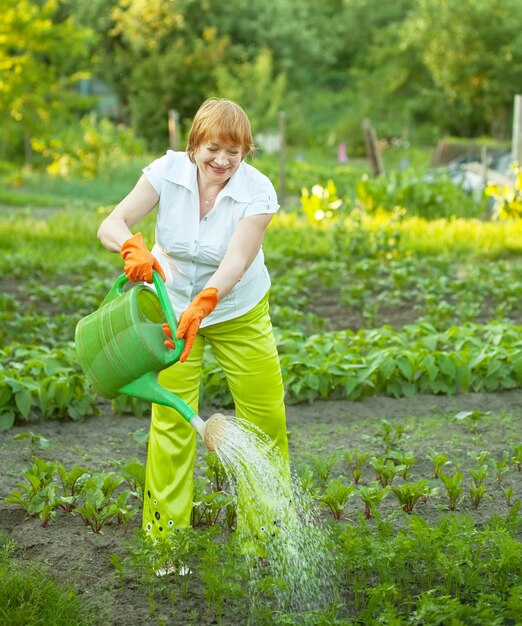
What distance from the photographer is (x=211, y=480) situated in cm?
381

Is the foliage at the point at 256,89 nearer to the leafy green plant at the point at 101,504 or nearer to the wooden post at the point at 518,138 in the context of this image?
the wooden post at the point at 518,138

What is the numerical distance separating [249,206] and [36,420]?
2.08 metres

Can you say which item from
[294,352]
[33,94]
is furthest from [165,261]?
[33,94]

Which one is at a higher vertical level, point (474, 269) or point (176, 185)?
point (176, 185)

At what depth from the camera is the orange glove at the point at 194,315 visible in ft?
9.45

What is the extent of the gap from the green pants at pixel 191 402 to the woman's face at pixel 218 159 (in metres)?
0.44

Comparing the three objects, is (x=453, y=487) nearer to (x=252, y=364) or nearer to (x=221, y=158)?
(x=252, y=364)

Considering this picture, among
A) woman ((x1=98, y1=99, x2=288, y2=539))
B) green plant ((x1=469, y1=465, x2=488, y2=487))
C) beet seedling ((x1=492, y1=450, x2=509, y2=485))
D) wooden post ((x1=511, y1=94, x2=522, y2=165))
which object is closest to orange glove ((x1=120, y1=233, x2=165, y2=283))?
woman ((x1=98, y1=99, x2=288, y2=539))

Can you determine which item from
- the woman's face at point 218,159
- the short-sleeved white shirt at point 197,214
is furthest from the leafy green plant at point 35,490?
the woman's face at point 218,159

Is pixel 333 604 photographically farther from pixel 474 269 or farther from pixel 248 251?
pixel 474 269

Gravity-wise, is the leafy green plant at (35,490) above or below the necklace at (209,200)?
below

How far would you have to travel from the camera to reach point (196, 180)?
3.12 m

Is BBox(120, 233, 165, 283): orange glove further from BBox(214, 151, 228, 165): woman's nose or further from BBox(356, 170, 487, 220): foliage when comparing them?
BBox(356, 170, 487, 220): foliage

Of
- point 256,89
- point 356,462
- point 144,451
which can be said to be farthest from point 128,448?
point 256,89
